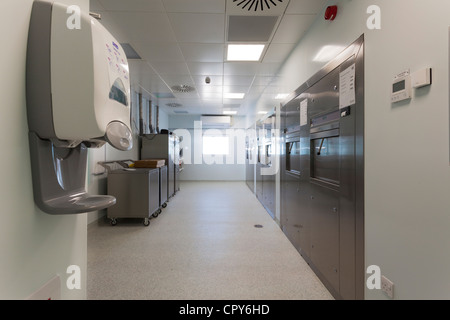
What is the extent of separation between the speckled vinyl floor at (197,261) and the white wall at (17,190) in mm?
1249

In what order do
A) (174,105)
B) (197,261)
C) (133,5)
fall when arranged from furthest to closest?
(174,105), (197,261), (133,5)

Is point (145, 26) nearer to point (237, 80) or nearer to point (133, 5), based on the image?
point (133, 5)

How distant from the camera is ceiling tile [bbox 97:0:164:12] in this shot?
80.3 inches

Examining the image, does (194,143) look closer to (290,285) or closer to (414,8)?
(290,285)

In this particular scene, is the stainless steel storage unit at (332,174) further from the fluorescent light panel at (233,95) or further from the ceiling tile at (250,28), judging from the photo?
the fluorescent light panel at (233,95)

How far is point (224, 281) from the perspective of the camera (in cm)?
201

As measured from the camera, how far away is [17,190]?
72 cm

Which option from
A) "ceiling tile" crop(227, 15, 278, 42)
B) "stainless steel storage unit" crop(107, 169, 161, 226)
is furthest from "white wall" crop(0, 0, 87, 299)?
"stainless steel storage unit" crop(107, 169, 161, 226)

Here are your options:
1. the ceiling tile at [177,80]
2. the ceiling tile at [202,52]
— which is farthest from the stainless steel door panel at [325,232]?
the ceiling tile at [177,80]

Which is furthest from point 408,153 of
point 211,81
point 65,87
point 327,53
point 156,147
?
point 156,147

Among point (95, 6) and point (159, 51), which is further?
point (159, 51)

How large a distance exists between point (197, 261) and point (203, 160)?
6475 millimetres
